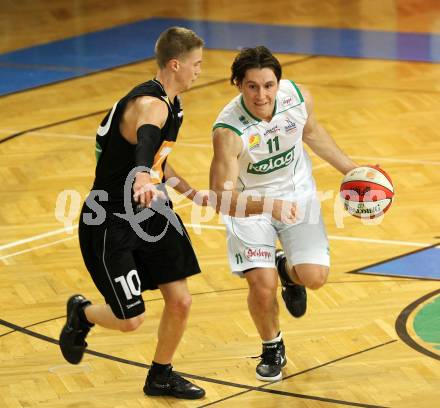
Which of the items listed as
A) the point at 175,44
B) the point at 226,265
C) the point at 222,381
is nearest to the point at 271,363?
the point at 222,381

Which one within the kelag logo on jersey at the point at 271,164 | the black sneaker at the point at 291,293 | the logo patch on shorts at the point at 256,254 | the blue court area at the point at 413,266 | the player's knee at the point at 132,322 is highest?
the kelag logo on jersey at the point at 271,164

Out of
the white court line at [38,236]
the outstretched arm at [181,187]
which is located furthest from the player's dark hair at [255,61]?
the white court line at [38,236]

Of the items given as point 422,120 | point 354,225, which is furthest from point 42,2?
point 354,225

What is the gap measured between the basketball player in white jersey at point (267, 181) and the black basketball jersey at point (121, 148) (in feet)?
1.47

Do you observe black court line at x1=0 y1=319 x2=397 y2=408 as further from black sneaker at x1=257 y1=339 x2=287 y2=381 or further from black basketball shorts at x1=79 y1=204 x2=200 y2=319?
black basketball shorts at x1=79 y1=204 x2=200 y2=319

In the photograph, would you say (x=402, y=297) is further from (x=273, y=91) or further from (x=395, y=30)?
(x=395, y=30)

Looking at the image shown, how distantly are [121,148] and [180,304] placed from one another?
898mm

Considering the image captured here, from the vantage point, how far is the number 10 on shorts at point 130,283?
6.53m

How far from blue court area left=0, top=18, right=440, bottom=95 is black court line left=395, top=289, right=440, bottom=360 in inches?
319

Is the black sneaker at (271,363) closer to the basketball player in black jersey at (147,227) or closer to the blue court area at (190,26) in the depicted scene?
the basketball player in black jersey at (147,227)

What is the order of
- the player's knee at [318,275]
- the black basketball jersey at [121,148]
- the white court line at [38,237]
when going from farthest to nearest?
1. the white court line at [38,237]
2. the player's knee at [318,275]
3. the black basketball jersey at [121,148]

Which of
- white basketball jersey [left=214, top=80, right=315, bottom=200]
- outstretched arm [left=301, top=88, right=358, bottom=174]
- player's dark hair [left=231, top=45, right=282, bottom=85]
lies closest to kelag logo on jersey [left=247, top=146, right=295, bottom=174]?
white basketball jersey [left=214, top=80, right=315, bottom=200]

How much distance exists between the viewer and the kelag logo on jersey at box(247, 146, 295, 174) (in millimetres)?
7020

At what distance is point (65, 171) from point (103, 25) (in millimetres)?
7849
